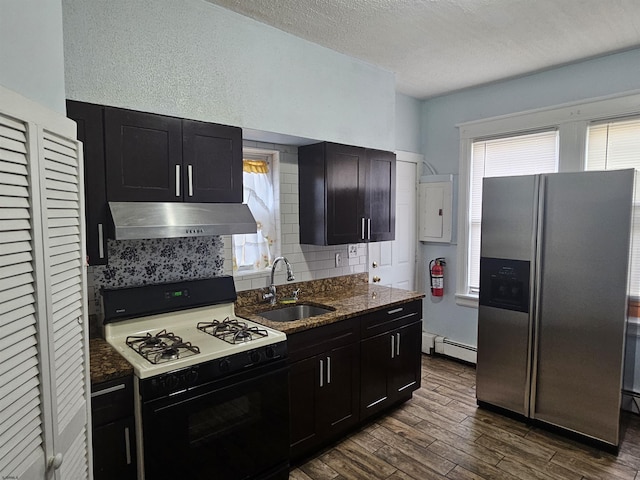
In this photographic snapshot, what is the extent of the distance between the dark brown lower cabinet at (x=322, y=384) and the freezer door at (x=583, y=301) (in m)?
1.42

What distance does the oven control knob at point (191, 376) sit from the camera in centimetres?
184

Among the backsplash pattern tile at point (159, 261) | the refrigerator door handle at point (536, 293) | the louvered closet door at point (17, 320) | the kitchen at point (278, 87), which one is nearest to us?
the louvered closet door at point (17, 320)

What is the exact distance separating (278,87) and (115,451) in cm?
229

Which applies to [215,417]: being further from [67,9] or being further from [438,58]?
[438,58]

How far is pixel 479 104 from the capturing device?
13.0 feet

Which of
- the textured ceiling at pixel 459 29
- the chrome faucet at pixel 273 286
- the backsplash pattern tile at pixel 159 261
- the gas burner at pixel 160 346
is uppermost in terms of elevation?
the textured ceiling at pixel 459 29

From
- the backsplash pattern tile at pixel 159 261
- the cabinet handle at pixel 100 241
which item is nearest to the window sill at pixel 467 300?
the backsplash pattern tile at pixel 159 261

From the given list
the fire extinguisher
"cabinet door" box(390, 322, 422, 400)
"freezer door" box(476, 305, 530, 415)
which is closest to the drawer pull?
"cabinet door" box(390, 322, 422, 400)

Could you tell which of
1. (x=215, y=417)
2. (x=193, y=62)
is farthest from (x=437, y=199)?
(x=215, y=417)

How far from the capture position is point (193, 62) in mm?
2234

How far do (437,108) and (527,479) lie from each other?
3.54 meters

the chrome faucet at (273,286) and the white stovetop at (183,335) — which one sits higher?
the chrome faucet at (273,286)

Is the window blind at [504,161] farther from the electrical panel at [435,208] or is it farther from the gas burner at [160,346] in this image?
the gas burner at [160,346]

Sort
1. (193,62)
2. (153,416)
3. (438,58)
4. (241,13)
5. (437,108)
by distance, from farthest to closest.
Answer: (437,108), (438,58), (241,13), (193,62), (153,416)
